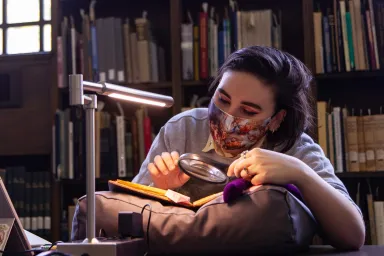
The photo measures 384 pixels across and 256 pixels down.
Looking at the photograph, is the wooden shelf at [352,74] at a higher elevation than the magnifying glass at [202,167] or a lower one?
higher

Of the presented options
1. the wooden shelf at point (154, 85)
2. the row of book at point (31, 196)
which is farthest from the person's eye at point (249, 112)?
the row of book at point (31, 196)

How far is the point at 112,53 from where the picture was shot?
284 cm

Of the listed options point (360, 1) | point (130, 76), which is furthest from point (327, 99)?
point (130, 76)

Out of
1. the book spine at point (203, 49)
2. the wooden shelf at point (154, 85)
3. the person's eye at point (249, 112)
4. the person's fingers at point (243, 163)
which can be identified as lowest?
the person's fingers at point (243, 163)

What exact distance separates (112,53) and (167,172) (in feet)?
4.83

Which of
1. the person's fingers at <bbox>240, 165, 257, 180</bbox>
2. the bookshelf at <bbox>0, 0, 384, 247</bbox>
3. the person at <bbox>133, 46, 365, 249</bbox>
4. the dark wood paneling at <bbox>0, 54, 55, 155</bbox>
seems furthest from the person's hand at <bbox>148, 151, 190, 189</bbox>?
the dark wood paneling at <bbox>0, 54, 55, 155</bbox>

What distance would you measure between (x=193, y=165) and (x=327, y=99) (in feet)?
5.74

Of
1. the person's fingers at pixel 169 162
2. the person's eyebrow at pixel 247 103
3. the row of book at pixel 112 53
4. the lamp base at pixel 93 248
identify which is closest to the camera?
the lamp base at pixel 93 248

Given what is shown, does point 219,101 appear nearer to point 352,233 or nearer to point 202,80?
point 352,233

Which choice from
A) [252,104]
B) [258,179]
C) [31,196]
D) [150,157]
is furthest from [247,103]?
[31,196]

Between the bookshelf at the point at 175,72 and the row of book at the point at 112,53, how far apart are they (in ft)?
0.03

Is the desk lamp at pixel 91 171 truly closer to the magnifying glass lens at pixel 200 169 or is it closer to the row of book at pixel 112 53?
the magnifying glass lens at pixel 200 169

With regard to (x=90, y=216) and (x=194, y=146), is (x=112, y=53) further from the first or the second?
(x=90, y=216)

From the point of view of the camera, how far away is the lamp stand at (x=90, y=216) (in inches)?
35.5
